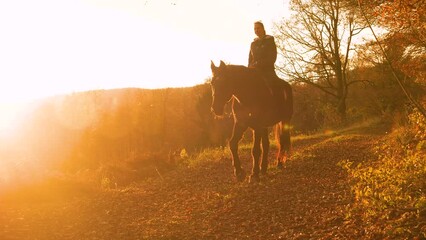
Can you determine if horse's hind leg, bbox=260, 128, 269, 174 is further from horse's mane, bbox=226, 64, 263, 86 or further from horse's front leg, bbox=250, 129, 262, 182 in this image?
horse's mane, bbox=226, 64, 263, 86

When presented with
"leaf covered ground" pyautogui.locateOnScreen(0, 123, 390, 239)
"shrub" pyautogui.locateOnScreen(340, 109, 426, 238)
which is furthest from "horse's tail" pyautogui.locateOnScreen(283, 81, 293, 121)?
"shrub" pyautogui.locateOnScreen(340, 109, 426, 238)

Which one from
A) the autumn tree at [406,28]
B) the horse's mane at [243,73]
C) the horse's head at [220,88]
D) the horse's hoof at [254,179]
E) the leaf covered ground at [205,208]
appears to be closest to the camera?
the leaf covered ground at [205,208]

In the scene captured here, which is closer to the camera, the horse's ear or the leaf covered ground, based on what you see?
the leaf covered ground

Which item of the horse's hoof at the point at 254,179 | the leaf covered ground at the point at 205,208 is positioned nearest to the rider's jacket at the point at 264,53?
the horse's hoof at the point at 254,179

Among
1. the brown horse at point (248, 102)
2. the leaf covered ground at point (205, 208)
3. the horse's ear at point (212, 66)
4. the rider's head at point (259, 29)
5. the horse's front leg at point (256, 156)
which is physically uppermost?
the rider's head at point (259, 29)

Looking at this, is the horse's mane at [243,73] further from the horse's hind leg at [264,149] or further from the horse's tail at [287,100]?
the horse's tail at [287,100]

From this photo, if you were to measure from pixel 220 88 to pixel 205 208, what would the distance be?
8.46ft

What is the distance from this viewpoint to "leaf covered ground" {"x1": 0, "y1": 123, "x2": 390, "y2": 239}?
6535 mm

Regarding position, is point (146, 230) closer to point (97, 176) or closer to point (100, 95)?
point (97, 176)

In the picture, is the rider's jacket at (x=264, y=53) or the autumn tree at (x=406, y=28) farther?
the rider's jacket at (x=264, y=53)

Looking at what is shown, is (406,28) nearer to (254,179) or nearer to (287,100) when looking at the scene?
(287,100)

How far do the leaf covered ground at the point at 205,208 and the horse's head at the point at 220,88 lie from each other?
1.85m

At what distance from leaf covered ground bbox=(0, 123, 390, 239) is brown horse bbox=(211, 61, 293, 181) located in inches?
31.8

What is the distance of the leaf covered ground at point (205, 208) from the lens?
257 inches
